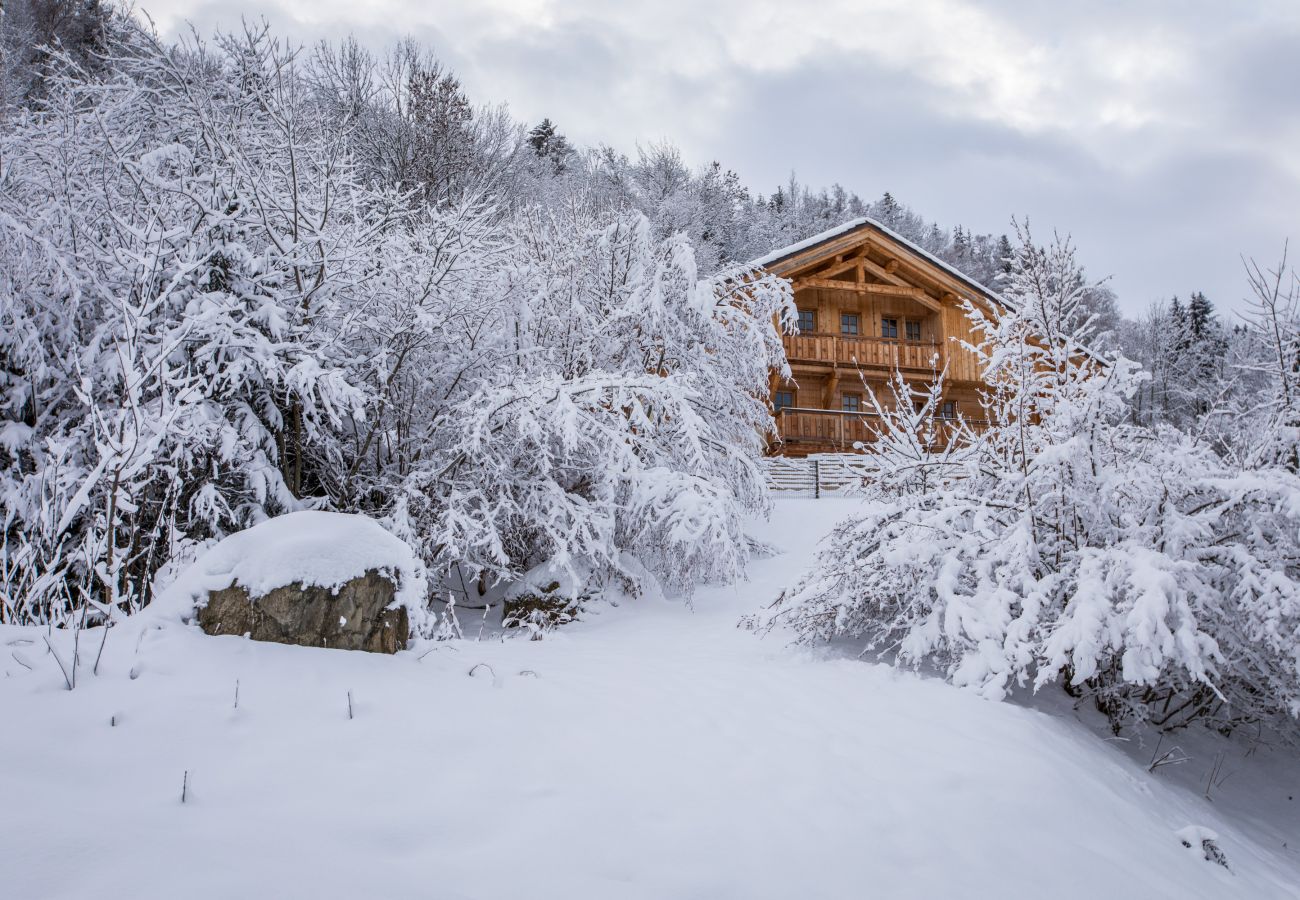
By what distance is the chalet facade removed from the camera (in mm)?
21031

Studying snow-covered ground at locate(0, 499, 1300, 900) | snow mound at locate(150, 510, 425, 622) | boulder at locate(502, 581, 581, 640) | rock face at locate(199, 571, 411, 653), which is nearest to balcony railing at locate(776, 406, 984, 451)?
boulder at locate(502, 581, 581, 640)

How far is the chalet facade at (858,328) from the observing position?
21.0 m

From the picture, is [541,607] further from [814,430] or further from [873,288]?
[873,288]

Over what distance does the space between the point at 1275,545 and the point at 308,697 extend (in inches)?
251

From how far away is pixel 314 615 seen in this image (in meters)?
3.93

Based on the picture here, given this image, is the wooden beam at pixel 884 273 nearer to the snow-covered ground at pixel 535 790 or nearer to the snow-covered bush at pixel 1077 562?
the snow-covered bush at pixel 1077 562

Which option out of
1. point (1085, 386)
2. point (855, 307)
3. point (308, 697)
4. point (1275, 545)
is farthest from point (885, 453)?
point (855, 307)

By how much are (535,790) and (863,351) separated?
20827 millimetres

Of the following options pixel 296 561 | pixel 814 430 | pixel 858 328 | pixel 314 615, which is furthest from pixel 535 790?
pixel 858 328

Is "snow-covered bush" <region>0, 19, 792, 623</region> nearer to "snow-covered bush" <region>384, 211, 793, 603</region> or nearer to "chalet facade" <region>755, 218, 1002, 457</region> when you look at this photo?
"snow-covered bush" <region>384, 211, 793, 603</region>

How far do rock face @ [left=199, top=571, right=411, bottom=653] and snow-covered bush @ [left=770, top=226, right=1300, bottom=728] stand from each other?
356 cm

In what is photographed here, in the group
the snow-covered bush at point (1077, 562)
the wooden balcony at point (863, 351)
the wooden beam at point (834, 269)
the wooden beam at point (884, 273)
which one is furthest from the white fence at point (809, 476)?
the snow-covered bush at point (1077, 562)

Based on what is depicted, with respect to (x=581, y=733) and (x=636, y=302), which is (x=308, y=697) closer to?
(x=581, y=733)

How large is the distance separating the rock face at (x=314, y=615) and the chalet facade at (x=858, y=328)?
1673 centimetres
